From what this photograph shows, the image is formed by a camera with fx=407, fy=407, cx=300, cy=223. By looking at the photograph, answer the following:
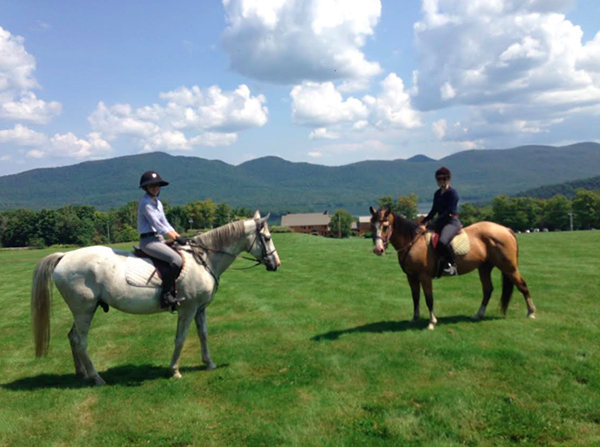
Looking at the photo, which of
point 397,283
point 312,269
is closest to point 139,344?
point 397,283

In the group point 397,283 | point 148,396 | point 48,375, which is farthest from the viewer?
point 397,283

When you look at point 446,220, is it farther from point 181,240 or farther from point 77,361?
point 77,361

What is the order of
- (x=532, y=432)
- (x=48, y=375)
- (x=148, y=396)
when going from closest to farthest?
(x=532, y=432) → (x=148, y=396) → (x=48, y=375)

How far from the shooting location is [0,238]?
9981cm

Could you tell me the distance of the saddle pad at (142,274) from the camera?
24.3 feet

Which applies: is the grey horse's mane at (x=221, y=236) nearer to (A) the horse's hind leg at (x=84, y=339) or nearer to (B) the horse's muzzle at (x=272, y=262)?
(B) the horse's muzzle at (x=272, y=262)

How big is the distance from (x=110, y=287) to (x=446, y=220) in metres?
7.46

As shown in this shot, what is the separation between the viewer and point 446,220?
9.79 metres

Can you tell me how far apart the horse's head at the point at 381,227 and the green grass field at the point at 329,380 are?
6.83 feet

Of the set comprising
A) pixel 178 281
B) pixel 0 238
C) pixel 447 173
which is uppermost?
pixel 447 173

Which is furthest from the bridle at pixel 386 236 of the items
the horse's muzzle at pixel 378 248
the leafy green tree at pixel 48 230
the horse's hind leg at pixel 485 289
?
the leafy green tree at pixel 48 230

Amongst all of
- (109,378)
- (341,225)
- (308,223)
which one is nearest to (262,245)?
(109,378)

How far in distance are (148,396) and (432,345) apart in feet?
17.8

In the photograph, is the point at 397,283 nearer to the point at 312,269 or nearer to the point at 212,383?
the point at 312,269
